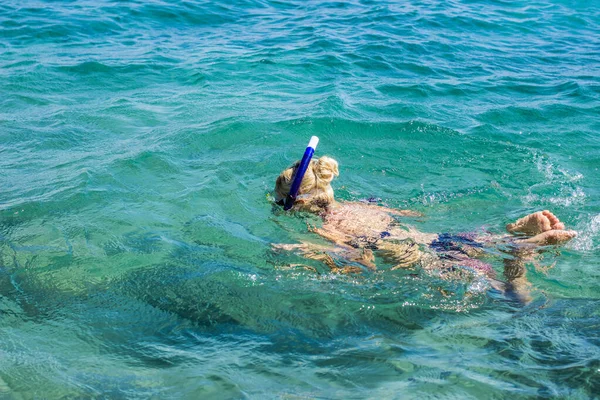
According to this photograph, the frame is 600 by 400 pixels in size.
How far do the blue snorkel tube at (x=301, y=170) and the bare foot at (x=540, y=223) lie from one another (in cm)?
190

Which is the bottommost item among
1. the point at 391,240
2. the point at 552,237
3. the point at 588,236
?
the point at 588,236

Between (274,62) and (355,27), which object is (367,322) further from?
(355,27)

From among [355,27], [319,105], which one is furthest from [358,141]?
[355,27]

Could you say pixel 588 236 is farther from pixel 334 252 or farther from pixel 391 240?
pixel 334 252

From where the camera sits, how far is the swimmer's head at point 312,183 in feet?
17.4

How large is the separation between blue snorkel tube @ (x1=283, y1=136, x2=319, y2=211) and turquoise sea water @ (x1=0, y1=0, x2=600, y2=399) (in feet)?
1.76

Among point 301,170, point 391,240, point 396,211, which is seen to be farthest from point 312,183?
point 396,211

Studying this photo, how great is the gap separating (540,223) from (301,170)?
6.64 feet

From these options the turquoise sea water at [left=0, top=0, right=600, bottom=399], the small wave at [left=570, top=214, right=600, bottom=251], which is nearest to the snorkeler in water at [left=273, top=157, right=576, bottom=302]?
the turquoise sea water at [left=0, top=0, right=600, bottom=399]

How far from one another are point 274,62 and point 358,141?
3.96 meters

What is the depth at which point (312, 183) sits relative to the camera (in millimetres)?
5324

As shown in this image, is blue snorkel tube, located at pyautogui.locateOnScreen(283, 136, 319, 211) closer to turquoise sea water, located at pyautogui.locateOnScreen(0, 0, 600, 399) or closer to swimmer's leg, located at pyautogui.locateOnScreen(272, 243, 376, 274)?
swimmer's leg, located at pyautogui.locateOnScreen(272, 243, 376, 274)

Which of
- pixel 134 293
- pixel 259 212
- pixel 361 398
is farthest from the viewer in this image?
pixel 259 212

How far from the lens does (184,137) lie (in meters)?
8.35
